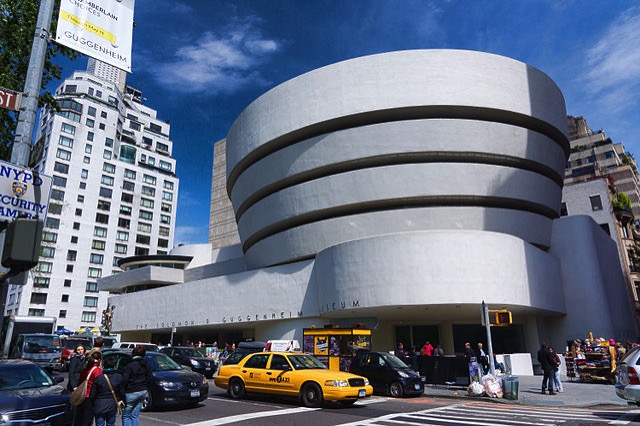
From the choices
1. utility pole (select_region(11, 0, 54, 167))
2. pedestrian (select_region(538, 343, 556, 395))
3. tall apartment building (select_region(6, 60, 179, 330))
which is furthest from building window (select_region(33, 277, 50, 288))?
utility pole (select_region(11, 0, 54, 167))

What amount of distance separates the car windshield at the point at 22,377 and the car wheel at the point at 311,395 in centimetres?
667

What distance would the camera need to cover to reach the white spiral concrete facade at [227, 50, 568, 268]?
105 ft

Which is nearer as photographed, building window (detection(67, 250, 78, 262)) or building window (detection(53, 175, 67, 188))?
building window (detection(67, 250, 78, 262))

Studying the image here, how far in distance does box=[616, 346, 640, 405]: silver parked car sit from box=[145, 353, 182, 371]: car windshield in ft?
38.6

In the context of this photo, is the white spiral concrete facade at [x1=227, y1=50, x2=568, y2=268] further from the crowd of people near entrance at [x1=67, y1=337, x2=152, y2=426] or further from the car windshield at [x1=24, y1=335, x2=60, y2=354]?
the crowd of people near entrance at [x1=67, y1=337, x2=152, y2=426]

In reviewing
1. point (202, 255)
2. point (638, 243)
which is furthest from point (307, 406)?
point (638, 243)

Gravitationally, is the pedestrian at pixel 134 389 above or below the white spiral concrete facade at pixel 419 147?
below

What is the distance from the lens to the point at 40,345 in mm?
23359

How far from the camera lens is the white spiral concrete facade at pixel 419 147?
3203 centimetres

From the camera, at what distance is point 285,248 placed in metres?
37.1

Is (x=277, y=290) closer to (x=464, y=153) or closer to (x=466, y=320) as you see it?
(x=466, y=320)

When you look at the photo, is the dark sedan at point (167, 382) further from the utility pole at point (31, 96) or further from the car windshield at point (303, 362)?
the utility pole at point (31, 96)

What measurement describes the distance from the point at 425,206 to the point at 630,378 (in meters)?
22.5

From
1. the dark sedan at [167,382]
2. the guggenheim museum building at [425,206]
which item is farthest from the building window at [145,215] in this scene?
the dark sedan at [167,382]
